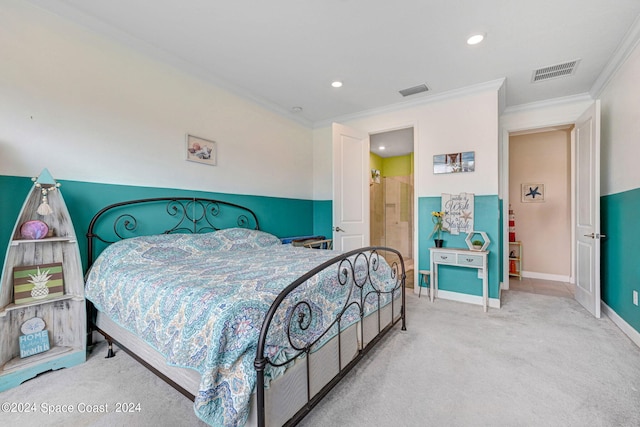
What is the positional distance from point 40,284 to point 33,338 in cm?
38

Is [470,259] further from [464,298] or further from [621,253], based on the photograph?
[621,253]

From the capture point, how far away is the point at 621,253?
2.55 meters

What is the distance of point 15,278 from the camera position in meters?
1.79

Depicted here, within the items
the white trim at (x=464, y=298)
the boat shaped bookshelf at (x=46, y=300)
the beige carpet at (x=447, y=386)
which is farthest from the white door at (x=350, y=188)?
the boat shaped bookshelf at (x=46, y=300)

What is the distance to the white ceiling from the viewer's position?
6.81 feet

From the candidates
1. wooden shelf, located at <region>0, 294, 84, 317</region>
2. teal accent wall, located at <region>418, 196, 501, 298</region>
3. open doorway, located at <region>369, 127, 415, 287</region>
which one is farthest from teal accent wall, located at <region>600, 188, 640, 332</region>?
wooden shelf, located at <region>0, 294, 84, 317</region>

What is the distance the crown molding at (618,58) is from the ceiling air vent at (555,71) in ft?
0.90

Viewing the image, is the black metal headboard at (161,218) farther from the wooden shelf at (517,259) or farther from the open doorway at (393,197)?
the wooden shelf at (517,259)

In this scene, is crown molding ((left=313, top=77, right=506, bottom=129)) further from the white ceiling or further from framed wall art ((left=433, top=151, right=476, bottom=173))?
framed wall art ((left=433, top=151, right=476, bottom=173))

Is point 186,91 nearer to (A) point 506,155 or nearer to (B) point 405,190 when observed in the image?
(A) point 506,155

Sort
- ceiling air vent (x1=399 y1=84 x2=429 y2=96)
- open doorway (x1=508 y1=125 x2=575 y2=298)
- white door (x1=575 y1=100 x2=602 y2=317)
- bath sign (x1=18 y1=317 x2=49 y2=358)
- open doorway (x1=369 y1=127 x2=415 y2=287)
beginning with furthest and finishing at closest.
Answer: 1. open doorway (x1=369 y1=127 x2=415 y2=287)
2. open doorway (x1=508 y1=125 x2=575 y2=298)
3. ceiling air vent (x1=399 y1=84 x2=429 y2=96)
4. white door (x1=575 y1=100 x2=602 y2=317)
5. bath sign (x1=18 y1=317 x2=49 y2=358)

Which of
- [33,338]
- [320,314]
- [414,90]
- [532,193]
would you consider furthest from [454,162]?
[33,338]

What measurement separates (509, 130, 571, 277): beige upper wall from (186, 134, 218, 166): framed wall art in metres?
5.06

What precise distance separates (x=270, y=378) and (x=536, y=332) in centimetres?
267
